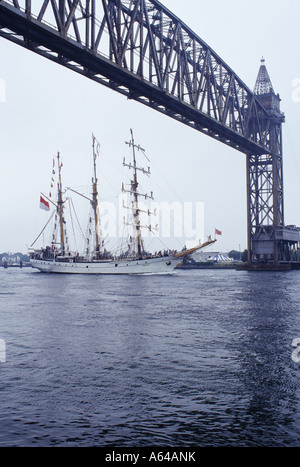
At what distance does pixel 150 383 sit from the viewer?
1177cm

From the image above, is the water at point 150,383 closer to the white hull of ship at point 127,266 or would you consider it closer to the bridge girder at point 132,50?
the bridge girder at point 132,50

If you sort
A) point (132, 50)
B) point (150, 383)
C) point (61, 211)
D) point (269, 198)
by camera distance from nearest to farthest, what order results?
point (150, 383) → point (132, 50) → point (269, 198) → point (61, 211)

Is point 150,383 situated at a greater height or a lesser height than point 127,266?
lesser

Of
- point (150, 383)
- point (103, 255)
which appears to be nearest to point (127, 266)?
point (103, 255)

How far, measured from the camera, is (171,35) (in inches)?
1962

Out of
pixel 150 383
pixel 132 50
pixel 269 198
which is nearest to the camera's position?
pixel 150 383

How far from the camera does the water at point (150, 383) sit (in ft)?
28.4

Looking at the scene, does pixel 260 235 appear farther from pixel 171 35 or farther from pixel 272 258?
pixel 171 35

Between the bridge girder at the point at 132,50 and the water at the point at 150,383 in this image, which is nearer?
the water at the point at 150,383

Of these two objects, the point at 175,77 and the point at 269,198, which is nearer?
the point at 175,77

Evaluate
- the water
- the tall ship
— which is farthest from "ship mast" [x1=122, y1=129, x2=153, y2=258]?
the water

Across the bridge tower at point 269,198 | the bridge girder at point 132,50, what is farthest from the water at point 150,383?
the bridge tower at point 269,198

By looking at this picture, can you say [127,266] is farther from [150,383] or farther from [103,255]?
[150,383]
